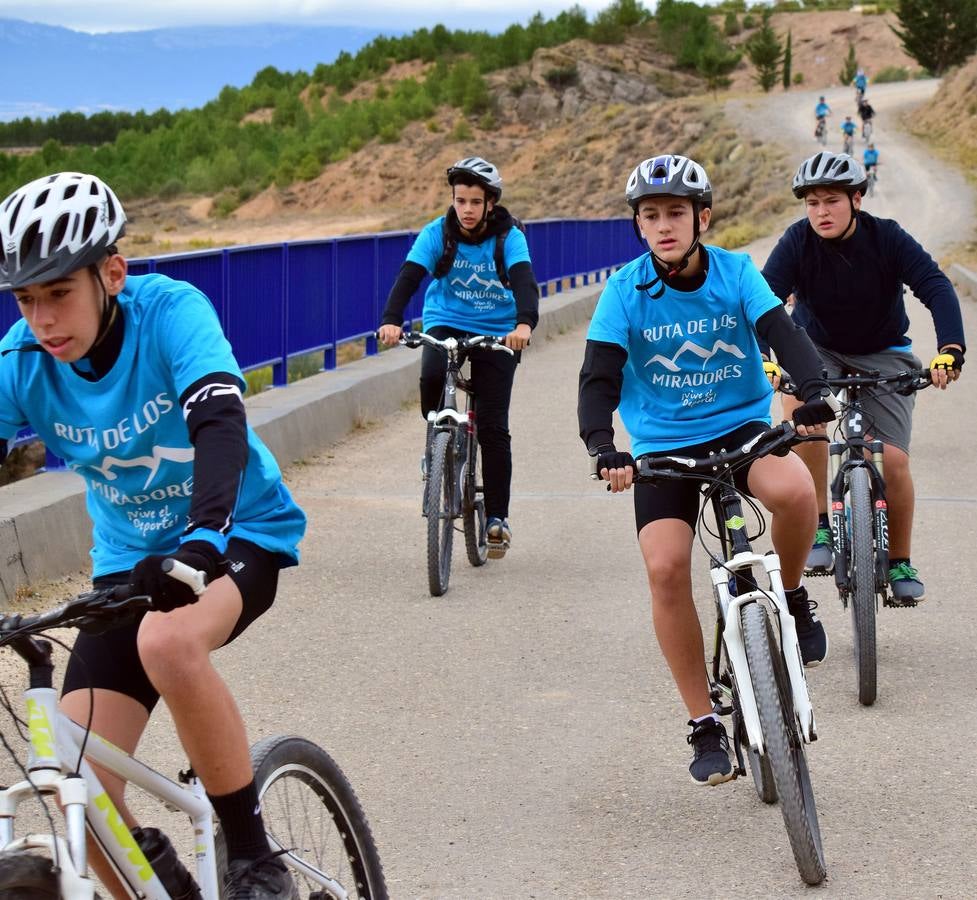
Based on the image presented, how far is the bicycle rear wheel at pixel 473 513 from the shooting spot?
8.77 metres

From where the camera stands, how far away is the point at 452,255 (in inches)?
353

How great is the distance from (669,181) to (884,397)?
2.43 metres

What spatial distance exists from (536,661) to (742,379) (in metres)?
2.07

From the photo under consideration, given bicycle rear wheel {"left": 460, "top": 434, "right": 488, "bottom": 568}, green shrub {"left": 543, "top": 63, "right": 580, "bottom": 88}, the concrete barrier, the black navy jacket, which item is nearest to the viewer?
the black navy jacket

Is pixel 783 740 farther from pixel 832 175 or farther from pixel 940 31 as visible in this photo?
pixel 940 31

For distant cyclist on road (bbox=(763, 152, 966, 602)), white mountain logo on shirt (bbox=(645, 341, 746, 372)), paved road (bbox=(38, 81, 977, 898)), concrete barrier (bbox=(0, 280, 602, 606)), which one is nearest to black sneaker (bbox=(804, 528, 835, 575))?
distant cyclist on road (bbox=(763, 152, 966, 602))

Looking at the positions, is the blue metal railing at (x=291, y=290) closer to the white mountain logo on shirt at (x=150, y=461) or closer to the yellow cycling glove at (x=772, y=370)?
the yellow cycling glove at (x=772, y=370)

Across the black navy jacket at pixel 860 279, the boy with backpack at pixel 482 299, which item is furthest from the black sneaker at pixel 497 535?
the black navy jacket at pixel 860 279

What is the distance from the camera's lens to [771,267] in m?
7.27

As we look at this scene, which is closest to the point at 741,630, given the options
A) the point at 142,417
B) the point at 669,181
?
the point at 669,181

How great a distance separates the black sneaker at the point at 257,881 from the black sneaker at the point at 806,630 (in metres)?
2.69

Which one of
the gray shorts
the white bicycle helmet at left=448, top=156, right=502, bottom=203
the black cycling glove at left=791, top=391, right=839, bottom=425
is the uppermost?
the white bicycle helmet at left=448, top=156, right=502, bottom=203

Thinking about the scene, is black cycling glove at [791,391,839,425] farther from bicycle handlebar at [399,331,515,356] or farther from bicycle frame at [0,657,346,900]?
bicycle handlebar at [399,331,515,356]

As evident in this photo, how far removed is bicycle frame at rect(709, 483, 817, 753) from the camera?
4.57 metres
